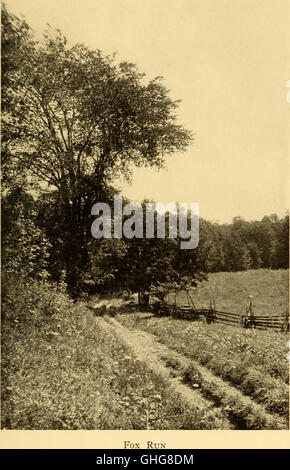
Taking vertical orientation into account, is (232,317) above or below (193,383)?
above

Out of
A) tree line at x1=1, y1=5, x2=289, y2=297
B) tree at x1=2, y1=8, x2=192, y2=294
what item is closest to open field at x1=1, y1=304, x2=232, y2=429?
tree line at x1=1, y1=5, x2=289, y2=297

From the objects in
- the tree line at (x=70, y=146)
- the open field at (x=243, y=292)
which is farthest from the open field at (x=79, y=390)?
the open field at (x=243, y=292)

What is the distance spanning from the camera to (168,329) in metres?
13.0

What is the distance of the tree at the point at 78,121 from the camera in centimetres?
924

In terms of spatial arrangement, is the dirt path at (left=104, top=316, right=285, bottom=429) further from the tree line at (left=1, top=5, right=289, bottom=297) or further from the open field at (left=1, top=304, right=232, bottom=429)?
the tree line at (left=1, top=5, right=289, bottom=297)

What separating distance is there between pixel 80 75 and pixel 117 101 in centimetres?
108

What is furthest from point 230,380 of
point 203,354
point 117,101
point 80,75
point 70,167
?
point 80,75

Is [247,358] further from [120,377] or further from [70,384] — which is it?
[70,384]

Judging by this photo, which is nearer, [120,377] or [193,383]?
[120,377]

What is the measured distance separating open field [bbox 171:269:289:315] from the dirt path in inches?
241

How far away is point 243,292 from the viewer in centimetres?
2391

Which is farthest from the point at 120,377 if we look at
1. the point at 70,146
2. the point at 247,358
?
the point at 70,146

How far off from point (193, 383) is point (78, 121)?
22.0ft
